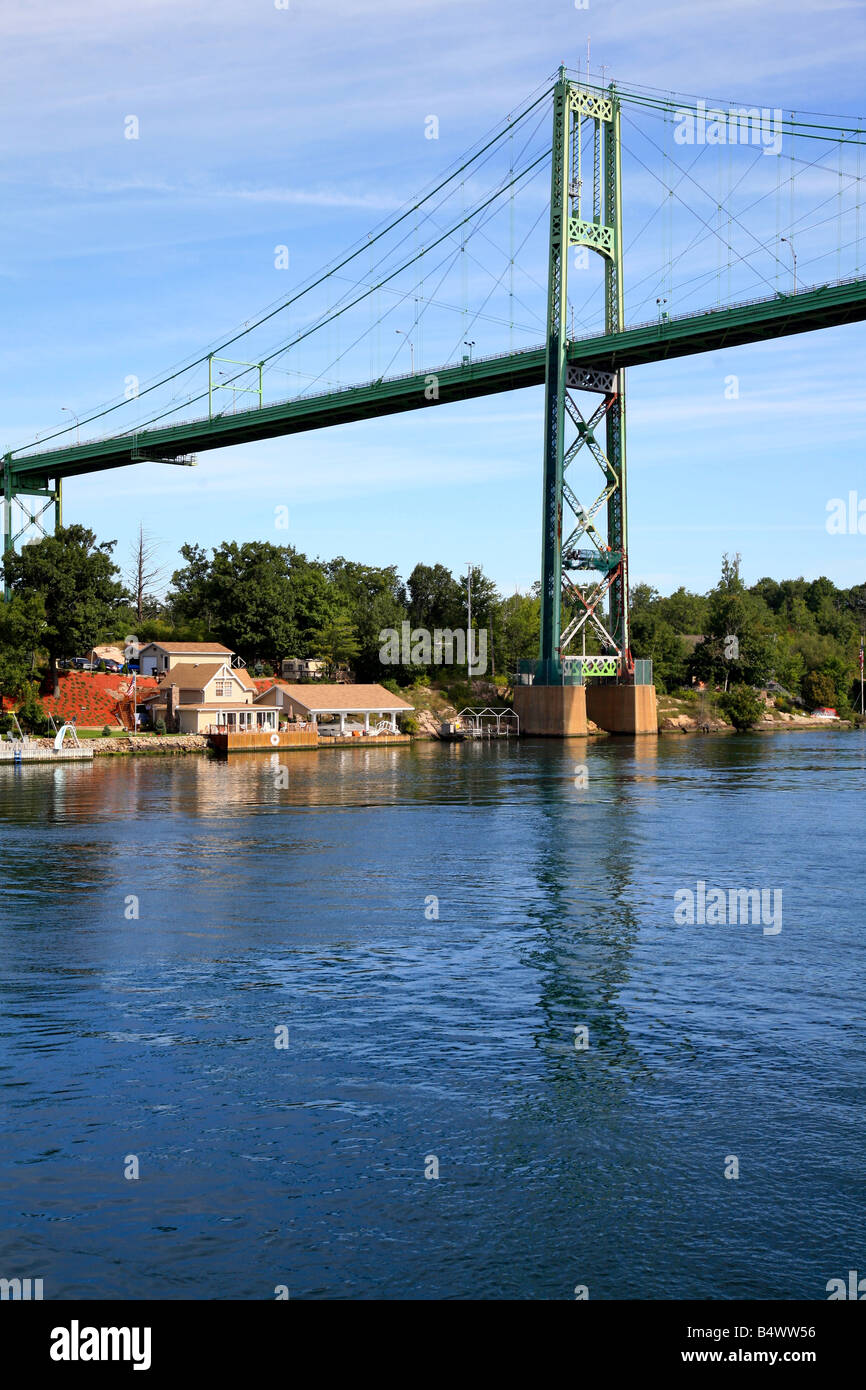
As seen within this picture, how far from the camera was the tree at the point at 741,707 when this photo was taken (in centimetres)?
11912

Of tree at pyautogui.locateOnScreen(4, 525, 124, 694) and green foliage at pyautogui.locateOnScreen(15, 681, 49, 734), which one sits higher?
tree at pyautogui.locateOnScreen(4, 525, 124, 694)

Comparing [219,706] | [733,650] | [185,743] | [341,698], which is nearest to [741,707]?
[733,650]

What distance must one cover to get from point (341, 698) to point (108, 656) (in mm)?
26113

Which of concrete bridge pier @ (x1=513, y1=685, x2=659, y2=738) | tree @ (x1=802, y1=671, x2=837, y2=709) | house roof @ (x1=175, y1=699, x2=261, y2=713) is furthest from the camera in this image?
tree @ (x1=802, y1=671, x2=837, y2=709)

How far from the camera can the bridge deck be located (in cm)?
7331

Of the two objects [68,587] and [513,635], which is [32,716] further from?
[513,635]

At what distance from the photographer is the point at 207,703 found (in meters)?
86.8

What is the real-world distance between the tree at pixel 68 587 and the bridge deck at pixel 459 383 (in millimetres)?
17726

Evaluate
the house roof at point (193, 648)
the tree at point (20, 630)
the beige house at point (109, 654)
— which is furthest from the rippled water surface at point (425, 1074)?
the beige house at point (109, 654)

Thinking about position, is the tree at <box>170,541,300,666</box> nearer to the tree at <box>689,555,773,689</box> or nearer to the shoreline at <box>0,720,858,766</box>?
the shoreline at <box>0,720,858,766</box>

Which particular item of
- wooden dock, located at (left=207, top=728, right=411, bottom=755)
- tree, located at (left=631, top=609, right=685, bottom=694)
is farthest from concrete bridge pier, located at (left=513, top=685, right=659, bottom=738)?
tree, located at (left=631, top=609, right=685, bottom=694)

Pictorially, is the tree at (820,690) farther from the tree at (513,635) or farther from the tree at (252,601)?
the tree at (252,601)

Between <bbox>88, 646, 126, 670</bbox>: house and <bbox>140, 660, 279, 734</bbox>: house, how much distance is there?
12061 millimetres
